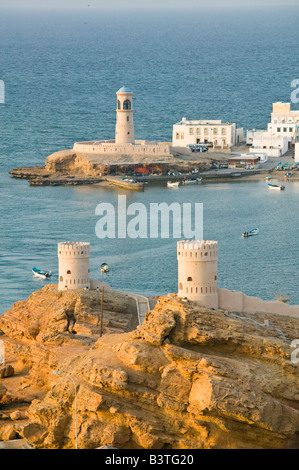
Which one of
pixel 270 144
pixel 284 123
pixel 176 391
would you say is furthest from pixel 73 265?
pixel 284 123

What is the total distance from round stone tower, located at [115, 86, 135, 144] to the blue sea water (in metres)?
7.65

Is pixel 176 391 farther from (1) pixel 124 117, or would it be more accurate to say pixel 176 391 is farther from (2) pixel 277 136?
(2) pixel 277 136

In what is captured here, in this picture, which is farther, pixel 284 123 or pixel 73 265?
pixel 284 123

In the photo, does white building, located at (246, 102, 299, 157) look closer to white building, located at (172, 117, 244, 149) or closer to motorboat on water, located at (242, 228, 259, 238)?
white building, located at (172, 117, 244, 149)

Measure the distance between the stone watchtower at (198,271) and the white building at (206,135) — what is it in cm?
5764

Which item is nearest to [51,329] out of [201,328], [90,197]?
[201,328]

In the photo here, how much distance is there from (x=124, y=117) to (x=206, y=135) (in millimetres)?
9610

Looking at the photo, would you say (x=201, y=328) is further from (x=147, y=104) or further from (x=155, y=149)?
(x=147, y=104)

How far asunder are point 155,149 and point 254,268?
33.5m

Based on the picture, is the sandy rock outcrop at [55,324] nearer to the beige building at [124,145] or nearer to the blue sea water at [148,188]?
the blue sea water at [148,188]

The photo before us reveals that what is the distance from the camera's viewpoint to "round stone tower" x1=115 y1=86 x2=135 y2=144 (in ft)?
309

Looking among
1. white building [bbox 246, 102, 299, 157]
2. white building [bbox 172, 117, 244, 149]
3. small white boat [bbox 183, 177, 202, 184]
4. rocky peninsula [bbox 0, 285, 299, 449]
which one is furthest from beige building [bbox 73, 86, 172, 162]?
rocky peninsula [bbox 0, 285, 299, 449]

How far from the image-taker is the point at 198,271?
143 feet

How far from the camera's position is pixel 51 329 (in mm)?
47281
